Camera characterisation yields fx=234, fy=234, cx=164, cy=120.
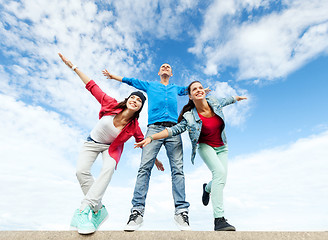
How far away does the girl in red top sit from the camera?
3.94 meters

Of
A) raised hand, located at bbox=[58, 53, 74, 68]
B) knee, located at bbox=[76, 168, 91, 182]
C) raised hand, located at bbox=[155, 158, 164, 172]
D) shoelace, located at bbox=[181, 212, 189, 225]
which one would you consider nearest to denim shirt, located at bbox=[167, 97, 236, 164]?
raised hand, located at bbox=[155, 158, 164, 172]

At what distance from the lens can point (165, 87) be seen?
4961mm

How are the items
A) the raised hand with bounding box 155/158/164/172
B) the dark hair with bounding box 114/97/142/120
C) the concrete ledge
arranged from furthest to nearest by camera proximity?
1. the raised hand with bounding box 155/158/164/172
2. the dark hair with bounding box 114/97/142/120
3. the concrete ledge

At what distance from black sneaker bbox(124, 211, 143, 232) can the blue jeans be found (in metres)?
0.11

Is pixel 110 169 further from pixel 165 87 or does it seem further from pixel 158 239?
pixel 165 87

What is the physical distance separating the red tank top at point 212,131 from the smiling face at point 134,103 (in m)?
1.18

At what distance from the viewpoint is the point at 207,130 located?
4.39 meters

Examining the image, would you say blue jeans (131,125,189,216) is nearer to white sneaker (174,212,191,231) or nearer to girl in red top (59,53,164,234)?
white sneaker (174,212,191,231)

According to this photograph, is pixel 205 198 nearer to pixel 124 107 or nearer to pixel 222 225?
pixel 222 225

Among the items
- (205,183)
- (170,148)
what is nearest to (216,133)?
(170,148)

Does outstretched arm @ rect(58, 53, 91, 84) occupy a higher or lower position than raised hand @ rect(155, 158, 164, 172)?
higher

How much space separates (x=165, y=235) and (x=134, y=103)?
236 cm

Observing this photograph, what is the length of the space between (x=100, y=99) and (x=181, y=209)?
8.49 feet

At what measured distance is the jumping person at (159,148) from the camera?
13.5ft
